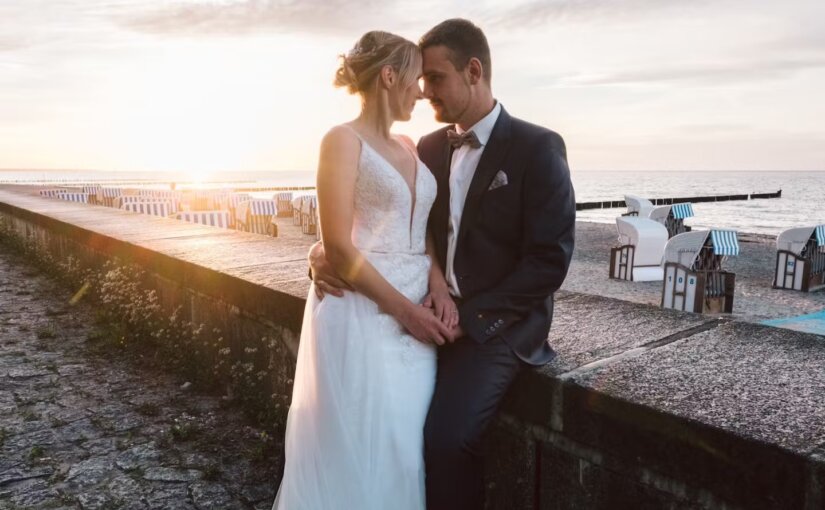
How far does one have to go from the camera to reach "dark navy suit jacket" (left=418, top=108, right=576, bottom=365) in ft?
7.21

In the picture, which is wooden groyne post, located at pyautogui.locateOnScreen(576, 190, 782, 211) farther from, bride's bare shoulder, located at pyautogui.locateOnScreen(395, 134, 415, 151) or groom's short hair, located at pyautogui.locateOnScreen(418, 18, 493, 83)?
groom's short hair, located at pyautogui.locateOnScreen(418, 18, 493, 83)

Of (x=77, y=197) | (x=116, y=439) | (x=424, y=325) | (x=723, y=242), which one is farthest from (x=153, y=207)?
(x=424, y=325)

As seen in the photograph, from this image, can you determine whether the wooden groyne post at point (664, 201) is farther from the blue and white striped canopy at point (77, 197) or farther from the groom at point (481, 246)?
the groom at point (481, 246)

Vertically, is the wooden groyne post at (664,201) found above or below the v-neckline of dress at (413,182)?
below

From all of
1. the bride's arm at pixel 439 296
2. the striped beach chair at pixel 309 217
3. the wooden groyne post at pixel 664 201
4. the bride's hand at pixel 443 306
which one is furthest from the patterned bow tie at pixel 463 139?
the wooden groyne post at pixel 664 201

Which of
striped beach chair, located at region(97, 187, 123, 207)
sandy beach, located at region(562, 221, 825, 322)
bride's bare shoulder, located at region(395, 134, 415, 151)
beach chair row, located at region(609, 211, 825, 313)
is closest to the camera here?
bride's bare shoulder, located at region(395, 134, 415, 151)

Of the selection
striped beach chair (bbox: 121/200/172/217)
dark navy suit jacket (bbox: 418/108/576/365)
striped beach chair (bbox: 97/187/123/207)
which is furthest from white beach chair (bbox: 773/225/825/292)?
striped beach chair (bbox: 97/187/123/207)

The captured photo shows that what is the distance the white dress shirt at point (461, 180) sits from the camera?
2.45 metres

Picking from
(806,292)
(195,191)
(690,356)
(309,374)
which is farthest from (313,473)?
(195,191)

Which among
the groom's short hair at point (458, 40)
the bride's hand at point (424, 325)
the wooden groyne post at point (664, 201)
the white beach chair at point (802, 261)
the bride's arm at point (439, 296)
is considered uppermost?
the groom's short hair at point (458, 40)

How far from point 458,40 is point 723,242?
9.56 m

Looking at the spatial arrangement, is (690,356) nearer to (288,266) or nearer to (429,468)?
Answer: (429,468)

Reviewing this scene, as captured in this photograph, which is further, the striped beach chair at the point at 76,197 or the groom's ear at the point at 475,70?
the striped beach chair at the point at 76,197

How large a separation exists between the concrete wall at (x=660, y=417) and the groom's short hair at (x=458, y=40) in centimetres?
113
